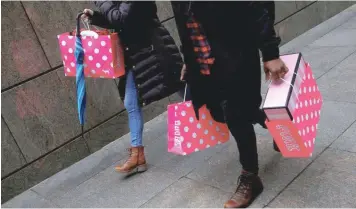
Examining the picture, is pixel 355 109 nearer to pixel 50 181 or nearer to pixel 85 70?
pixel 85 70

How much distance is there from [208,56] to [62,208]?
1797 mm

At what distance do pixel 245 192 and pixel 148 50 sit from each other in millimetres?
1198

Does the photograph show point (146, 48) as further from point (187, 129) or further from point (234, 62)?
point (234, 62)

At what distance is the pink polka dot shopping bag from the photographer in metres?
2.72

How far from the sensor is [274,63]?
2129 mm

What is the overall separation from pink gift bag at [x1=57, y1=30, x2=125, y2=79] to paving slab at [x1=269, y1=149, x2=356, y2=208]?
1.45 metres

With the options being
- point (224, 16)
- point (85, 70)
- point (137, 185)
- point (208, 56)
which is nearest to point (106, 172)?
point (137, 185)

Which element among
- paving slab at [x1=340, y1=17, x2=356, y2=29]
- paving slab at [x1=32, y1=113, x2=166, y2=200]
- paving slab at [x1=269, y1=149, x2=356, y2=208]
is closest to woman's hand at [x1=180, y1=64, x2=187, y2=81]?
paving slab at [x1=269, y1=149, x2=356, y2=208]

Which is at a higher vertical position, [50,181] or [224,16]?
[224,16]

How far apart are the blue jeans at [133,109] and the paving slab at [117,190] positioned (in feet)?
1.00

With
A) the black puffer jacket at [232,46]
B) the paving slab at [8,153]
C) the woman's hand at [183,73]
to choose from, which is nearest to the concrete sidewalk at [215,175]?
the paving slab at [8,153]

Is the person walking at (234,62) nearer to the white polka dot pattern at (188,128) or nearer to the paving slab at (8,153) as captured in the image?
the white polka dot pattern at (188,128)

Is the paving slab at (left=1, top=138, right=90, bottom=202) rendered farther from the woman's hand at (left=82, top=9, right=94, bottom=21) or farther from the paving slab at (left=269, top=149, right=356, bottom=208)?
the paving slab at (left=269, top=149, right=356, bottom=208)

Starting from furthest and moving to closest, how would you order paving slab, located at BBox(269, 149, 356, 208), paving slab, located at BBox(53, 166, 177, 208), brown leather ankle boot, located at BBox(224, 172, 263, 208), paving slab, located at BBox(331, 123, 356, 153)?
paving slab, located at BBox(53, 166, 177, 208), paving slab, located at BBox(331, 123, 356, 153), brown leather ankle boot, located at BBox(224, 172, 263, 208), paving slab, located at BBox(269, 149, 356, 208)
